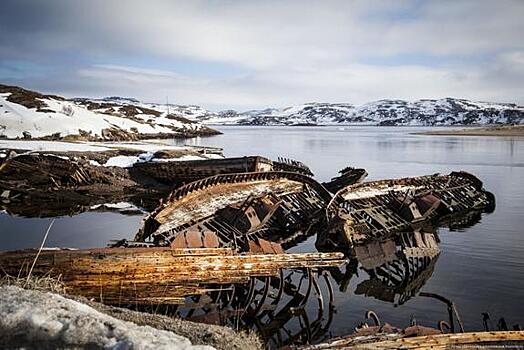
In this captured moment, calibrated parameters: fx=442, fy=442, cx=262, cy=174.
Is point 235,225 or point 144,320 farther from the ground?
point 144,320

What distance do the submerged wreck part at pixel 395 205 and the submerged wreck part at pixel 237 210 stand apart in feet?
5.68

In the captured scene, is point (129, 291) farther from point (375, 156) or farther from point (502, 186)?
point (375, 156)

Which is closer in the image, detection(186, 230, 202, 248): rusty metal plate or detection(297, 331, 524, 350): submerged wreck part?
detection(297, 331, 524, 350): submerged wreck part

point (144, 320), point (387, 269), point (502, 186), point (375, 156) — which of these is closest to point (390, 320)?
point (387, 269)

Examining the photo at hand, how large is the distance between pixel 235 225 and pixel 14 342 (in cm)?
1208

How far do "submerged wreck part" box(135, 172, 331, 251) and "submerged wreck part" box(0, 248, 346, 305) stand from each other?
3.55ft

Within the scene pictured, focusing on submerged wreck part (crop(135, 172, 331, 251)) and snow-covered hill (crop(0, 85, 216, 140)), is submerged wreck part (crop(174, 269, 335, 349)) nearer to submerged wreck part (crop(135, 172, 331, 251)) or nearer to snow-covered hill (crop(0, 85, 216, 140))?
submerged wreck part (crop(135, 172, 331, 251))

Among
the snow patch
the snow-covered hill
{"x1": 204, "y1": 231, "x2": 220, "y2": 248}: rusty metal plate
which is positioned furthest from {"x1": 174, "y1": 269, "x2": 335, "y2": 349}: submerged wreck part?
the snow-covered hill

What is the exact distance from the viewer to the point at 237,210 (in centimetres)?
1612

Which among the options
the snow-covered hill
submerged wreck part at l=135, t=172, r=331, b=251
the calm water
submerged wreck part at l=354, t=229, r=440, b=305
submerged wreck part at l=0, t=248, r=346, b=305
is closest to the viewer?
submerged wreck part at l=0, t=248, r=346, b=305

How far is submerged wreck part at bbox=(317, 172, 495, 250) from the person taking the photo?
1670cm

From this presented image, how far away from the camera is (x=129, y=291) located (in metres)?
8.31

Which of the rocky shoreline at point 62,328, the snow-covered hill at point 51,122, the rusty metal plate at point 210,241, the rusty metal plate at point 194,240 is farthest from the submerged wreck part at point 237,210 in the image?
the snow-covered hill at point 51,122

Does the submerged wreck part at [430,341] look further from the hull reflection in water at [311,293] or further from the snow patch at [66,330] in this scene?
the hull reflection in water at [311,293]
